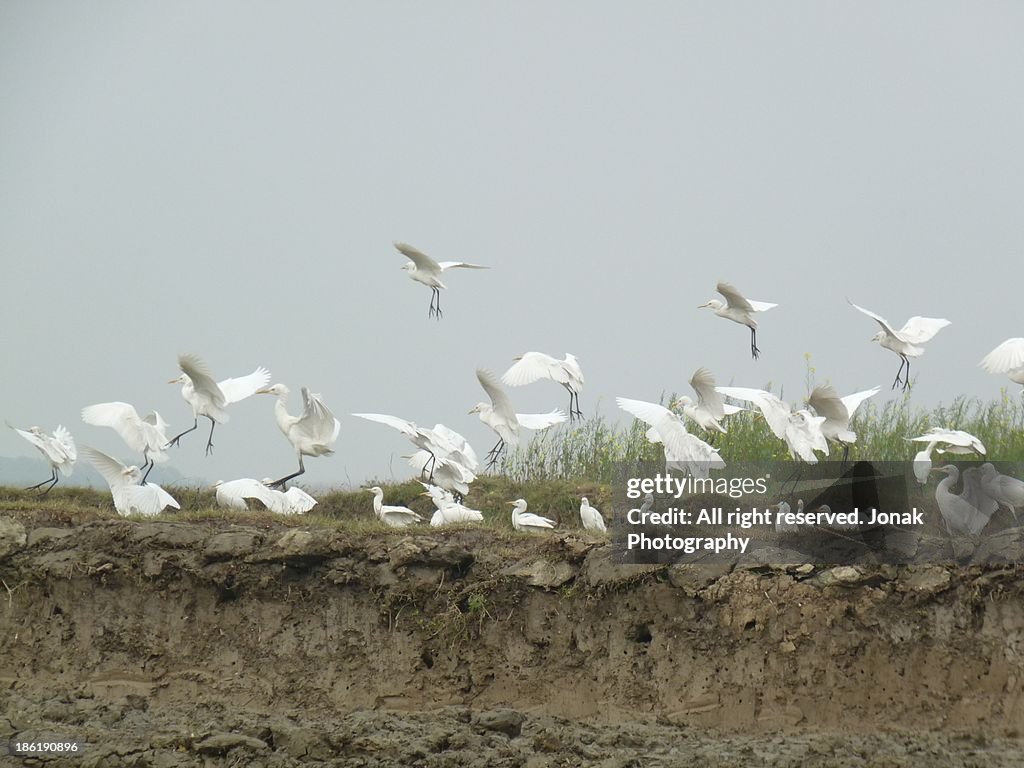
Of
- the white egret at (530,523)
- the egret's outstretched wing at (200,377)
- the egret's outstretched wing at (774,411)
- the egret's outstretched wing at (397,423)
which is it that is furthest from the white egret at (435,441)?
the egret's outstretched wing at (774,411)

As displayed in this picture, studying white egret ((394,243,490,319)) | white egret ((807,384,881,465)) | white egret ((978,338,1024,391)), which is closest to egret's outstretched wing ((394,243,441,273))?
white egret ((394,243,490,319))

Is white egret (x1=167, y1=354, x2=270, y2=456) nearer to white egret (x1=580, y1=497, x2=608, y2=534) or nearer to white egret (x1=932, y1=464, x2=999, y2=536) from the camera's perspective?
white egret (x1=580, y1=497, x2=608, y2=534)

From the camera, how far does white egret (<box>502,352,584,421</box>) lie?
12672 millimetres

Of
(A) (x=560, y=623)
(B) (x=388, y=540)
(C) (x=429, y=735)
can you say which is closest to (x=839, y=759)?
(A) (x=560, y=623)

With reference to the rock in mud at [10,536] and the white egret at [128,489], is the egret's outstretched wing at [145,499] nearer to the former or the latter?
the white egret at [128,489]

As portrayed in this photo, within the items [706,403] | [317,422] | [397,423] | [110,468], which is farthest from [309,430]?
[706,403]

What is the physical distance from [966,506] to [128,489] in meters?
8.23

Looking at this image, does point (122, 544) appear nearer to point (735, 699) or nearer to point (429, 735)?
point (429, 735)

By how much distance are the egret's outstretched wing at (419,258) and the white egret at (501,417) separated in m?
1.76

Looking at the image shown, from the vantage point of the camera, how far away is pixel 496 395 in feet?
39.4

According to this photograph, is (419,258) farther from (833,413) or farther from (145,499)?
(833,413)

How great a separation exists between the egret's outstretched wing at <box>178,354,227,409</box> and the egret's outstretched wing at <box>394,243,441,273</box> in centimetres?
265

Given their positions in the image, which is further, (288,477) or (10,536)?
(288,477)

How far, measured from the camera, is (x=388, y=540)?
1027 cm
